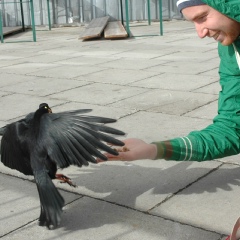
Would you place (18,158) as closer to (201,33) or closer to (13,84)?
(201,33)

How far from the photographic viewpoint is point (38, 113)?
3.08 meters

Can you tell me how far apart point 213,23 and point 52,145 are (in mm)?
1081

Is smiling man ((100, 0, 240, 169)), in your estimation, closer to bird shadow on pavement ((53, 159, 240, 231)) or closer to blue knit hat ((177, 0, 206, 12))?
blue knit hat ((177, 0, 206, 12))

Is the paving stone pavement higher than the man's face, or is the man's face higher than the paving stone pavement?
the man's face

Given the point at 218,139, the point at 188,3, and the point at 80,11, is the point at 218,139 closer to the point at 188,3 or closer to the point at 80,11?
the point at 188,3

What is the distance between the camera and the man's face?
2613 mm

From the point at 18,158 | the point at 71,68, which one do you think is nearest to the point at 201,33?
the point at 18,158

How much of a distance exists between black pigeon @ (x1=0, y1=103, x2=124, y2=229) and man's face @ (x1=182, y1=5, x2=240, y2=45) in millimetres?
691

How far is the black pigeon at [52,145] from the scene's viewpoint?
9.21ft

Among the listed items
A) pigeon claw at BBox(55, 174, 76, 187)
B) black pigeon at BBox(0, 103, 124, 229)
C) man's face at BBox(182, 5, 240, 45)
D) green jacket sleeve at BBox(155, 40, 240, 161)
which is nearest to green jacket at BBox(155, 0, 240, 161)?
green jacket sleeve at BBox(155, 40, 240, 161)

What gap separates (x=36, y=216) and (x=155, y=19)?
45.4 feet

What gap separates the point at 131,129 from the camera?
5.12 metres

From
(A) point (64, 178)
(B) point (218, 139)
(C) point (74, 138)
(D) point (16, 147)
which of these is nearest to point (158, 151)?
(B) point (218, 139)

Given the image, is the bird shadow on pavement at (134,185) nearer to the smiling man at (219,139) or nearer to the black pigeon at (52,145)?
the black pigeon at (52,145)
